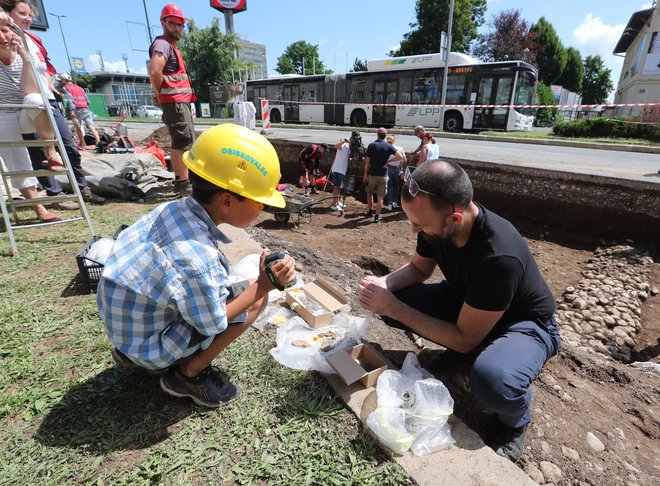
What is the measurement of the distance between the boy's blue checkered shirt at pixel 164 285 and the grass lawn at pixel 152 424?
0.35 m

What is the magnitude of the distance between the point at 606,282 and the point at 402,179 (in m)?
4.50

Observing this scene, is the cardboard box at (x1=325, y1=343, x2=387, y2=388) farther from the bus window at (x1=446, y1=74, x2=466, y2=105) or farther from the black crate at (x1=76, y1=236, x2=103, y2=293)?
the bus window at (x1=446, y1=74, x2=466, y2=105)

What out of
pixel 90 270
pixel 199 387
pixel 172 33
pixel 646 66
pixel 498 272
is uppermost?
pixel 646 66

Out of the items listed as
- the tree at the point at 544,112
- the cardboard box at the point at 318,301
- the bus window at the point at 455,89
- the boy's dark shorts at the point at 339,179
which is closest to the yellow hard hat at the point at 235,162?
the cardboard box at the point at 318,301

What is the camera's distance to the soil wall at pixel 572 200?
5552mm

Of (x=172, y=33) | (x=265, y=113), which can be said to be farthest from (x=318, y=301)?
(x=265, y=113)

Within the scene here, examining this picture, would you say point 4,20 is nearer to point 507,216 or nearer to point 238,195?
point 238,195

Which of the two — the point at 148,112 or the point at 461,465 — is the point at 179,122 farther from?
the point at 148,112

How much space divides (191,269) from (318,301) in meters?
1.43

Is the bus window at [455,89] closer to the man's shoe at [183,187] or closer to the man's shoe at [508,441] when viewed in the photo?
the man's shoe at [183,187]

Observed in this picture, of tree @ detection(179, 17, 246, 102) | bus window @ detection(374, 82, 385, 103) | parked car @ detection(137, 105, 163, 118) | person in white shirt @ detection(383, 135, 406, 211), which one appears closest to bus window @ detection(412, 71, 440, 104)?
bus window @ detection(374, 82, 385, 103)

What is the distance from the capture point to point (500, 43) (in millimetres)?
34281

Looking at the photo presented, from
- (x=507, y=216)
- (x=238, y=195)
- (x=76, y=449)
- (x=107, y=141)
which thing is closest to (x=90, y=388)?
(x=76, y=449)

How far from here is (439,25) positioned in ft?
121
